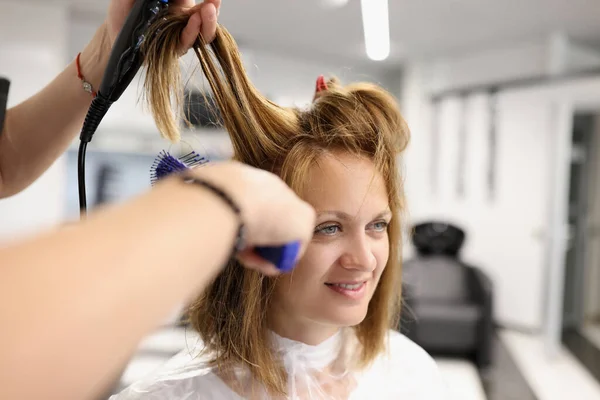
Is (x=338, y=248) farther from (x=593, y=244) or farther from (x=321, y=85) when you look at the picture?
(x=593, y=244)

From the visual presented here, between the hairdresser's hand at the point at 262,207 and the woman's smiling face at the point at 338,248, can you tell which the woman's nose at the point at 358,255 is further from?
the hairdresser's hand at the point at 262,207

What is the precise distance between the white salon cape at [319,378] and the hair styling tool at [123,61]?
39 cm

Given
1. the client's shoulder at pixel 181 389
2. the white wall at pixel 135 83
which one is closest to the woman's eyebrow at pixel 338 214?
the client's shoulder at pixel 181 389

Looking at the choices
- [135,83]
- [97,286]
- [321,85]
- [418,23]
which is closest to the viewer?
[97,286]

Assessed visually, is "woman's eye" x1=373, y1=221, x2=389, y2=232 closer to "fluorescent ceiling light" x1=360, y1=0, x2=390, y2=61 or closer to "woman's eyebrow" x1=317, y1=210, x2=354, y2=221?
"woman's eyebrow" x1=317, y1=210, x2=354, y2=221

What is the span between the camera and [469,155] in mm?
5199

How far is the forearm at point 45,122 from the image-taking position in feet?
3.22

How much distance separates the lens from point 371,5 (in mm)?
911

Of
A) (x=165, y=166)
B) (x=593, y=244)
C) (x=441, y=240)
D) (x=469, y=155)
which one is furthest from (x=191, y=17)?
→ (x=593, y=244)

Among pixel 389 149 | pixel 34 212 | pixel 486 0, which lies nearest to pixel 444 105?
pixel 486 0

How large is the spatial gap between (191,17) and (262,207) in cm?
49

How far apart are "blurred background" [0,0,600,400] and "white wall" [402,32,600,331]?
0.5 inches

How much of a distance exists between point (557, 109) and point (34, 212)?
4191mm

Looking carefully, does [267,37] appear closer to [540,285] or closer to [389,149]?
[540,285]
